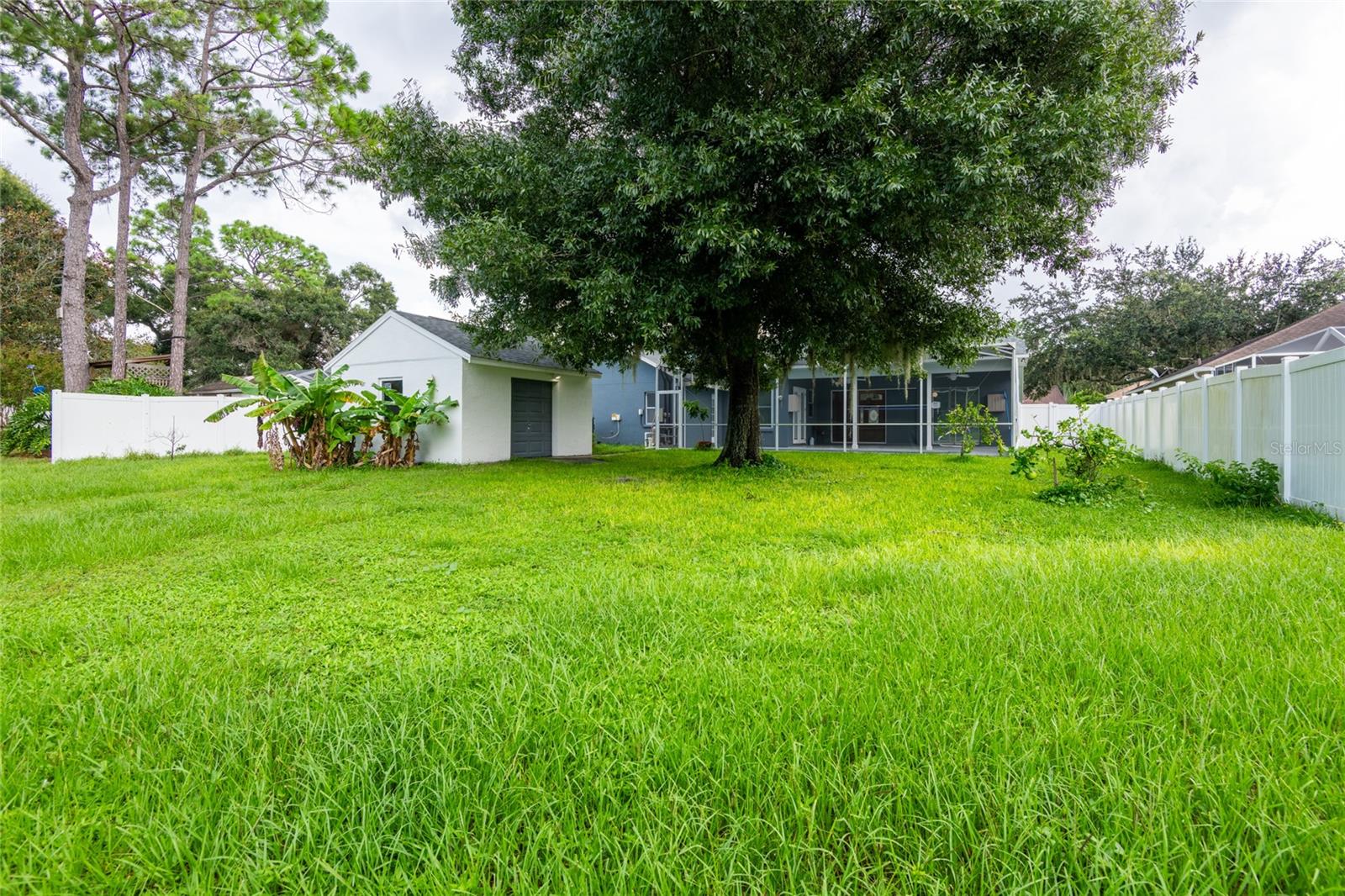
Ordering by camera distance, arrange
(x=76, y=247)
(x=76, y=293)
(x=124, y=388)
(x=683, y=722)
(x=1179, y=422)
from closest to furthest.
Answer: (x=683, y=722), (x=1179, y=422), (x=124, y=388), (x=76, y=293), (x=76, y=247)

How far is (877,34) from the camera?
7250mm

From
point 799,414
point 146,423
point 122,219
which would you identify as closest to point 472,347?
point 146,423

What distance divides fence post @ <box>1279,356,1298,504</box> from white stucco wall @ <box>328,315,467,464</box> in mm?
12817

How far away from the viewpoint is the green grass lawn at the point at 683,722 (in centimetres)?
129

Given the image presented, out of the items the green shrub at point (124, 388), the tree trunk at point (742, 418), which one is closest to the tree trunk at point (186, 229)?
the green shrub at point (124, 388)

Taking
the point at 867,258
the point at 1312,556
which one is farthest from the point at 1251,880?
the point at 867,258

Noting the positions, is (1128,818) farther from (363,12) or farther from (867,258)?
→ (363,12)

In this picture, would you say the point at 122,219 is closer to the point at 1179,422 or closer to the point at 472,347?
the point at 472,347

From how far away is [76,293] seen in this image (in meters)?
15.3

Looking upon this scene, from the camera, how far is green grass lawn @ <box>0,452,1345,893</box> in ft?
4.23

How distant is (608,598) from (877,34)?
8.29m

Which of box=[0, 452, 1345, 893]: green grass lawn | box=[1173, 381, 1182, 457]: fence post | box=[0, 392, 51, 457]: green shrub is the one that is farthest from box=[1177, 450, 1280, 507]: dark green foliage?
box=[0, 392, 51, 457]: green shrub

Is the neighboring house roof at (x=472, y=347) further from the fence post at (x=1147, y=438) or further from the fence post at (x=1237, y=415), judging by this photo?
the fence post at (x=1147, y=438)

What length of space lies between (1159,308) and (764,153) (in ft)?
89.5
